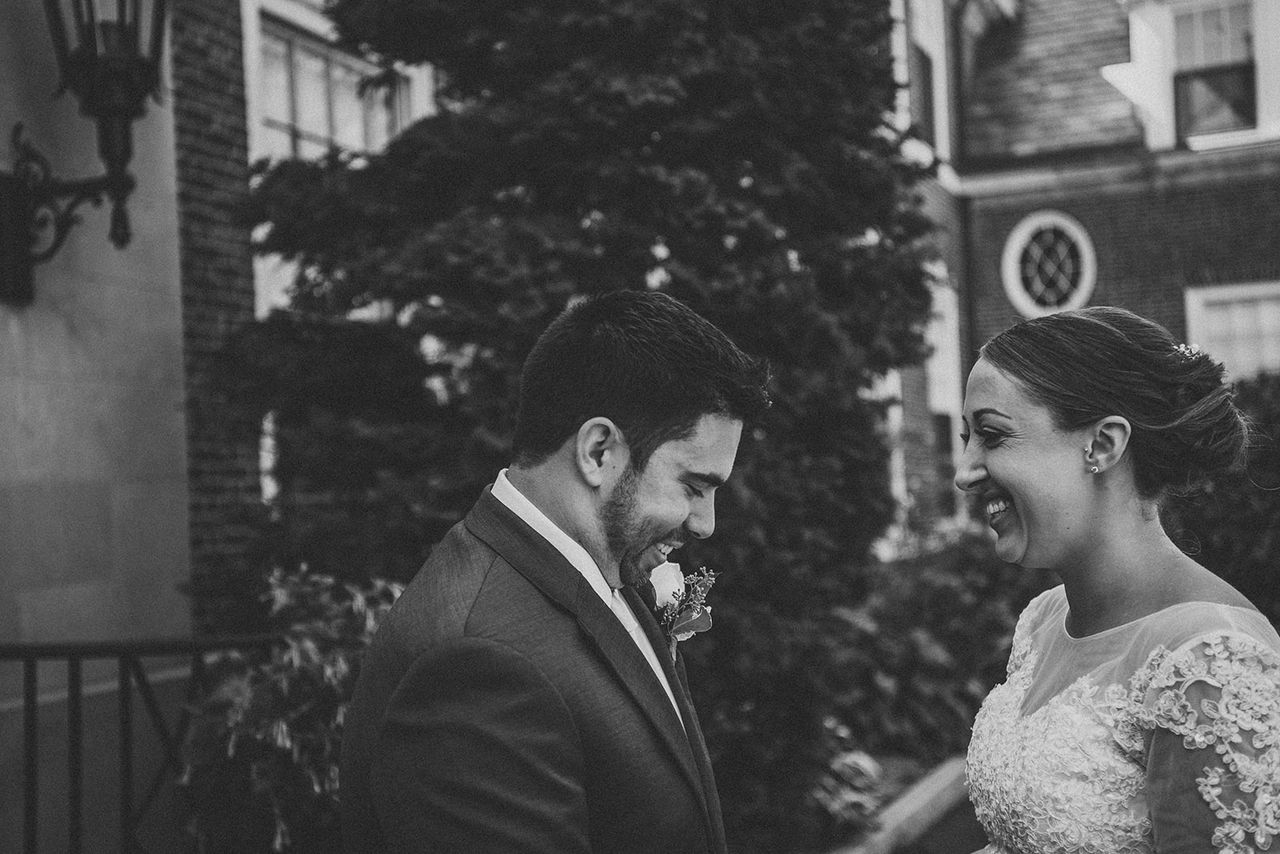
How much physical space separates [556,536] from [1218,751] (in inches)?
47.5

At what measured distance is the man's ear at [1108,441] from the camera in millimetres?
2600

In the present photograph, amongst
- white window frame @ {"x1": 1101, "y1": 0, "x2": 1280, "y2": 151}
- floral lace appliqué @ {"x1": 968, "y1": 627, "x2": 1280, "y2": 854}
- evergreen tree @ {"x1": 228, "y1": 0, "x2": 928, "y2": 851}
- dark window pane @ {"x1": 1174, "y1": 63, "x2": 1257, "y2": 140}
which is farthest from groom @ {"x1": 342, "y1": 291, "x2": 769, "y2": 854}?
dark window pane @ {"x1": 1174, "y1": 63, "x2": 1257, "y2": 140}

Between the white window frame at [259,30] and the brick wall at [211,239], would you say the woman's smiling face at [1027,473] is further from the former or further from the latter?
the white window frame at [259,30]

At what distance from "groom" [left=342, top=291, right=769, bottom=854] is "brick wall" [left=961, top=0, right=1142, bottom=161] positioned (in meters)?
17.8

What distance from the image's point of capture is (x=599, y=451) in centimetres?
213

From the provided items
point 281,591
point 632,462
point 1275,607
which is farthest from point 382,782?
point 1275,607

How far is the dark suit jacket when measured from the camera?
1804mm

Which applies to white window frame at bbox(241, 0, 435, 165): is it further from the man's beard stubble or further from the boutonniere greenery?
the man's beard stubble

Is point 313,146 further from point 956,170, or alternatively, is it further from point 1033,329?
point 956,170

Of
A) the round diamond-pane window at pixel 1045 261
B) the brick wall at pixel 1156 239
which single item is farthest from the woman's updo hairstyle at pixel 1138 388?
the round diamond-pane window at pixel 1045 261

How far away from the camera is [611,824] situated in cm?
202

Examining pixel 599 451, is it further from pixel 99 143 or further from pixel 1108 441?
pixel 99 143

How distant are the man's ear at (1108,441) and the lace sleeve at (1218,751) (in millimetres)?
434

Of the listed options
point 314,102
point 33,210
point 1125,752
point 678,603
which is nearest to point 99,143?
point 33,210
